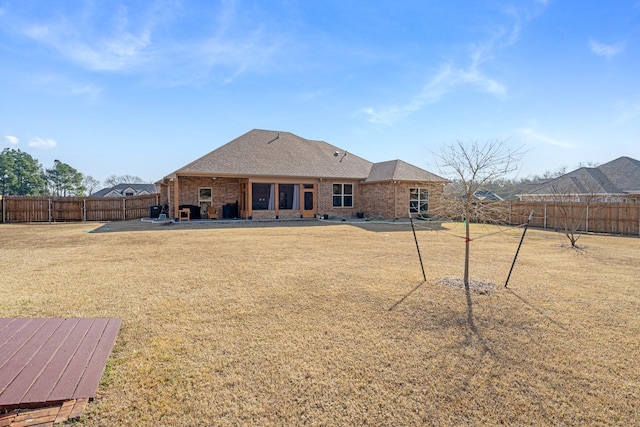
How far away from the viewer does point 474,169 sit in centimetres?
646

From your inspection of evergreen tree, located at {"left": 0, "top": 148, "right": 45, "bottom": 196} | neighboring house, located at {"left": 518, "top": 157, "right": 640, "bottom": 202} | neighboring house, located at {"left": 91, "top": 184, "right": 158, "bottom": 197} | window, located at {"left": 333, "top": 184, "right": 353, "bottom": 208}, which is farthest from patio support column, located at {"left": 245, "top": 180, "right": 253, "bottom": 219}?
evergreen tree, located at {"left": 0, "top": 148, "right": 45, "bottom": 196}

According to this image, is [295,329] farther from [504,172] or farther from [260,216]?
[260,216]

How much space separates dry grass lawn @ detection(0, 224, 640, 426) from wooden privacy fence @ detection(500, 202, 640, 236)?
10.2 m

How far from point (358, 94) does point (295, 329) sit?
16240 mm

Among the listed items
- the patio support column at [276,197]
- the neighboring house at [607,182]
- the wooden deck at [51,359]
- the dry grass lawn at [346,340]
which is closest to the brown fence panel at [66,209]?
the patio support column at [276,197]

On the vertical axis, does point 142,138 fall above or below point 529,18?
below

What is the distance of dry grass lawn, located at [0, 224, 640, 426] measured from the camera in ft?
8.07

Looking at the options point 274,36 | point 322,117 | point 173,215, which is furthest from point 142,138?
point 274,36

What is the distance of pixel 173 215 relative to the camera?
18.6 m

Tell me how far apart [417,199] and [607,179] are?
16.5 meters

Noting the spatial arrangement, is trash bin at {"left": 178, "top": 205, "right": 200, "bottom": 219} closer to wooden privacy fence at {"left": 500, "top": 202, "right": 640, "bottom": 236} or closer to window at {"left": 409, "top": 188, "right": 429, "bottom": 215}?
window at {"left": 409, "top": 188, "right": 429, "bottom": 215}

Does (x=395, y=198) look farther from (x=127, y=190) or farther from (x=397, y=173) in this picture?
(x=127, y=190)

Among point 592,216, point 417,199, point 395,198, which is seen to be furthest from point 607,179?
point 395,198

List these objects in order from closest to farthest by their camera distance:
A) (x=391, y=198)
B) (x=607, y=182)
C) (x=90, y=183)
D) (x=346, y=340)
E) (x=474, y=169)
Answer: (x=346, y=340)
(x=474, y=169)
(x=391, y=198)
(x=607, y=182)
(x=90, y=183)
